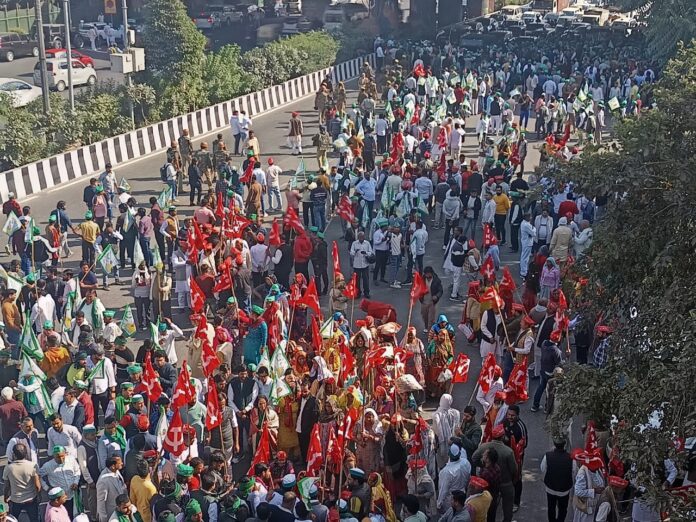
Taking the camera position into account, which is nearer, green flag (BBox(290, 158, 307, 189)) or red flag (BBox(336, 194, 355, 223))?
red flag (BBox(336, 194, 355, 223))

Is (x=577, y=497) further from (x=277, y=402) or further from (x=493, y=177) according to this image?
(x=493, y=177)

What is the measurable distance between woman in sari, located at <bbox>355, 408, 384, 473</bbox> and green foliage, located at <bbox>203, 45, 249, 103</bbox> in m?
25.4

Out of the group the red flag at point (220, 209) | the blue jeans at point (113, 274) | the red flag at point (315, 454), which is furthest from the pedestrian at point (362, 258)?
the red flag at point (315, 454)

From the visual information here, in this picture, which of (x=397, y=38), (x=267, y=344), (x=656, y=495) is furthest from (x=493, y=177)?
(x=397, y=38)

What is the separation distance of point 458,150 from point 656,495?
2060cm

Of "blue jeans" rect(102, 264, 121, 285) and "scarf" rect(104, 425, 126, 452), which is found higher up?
"scarf" rect(104, 425, 126, 452)

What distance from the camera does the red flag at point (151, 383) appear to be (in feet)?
44.8

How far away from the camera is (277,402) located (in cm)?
1355

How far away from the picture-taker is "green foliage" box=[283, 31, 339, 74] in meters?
44.0

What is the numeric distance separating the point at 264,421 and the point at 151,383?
1.63 metres

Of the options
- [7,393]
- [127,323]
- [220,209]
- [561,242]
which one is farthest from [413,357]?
[220,209]

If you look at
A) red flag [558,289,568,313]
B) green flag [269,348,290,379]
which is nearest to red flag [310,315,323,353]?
green flag [269,348,290,379]

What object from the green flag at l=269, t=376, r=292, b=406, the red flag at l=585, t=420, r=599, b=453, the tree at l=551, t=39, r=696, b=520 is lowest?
the green flag at l=269, t=376, r=292, b=406

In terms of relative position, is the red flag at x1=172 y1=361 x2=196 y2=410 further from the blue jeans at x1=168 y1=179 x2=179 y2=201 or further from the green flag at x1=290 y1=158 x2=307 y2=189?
the green flag at x1=290 y1=158 x2=307 y2=189
